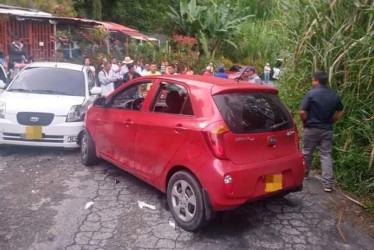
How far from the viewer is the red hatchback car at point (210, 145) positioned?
3750mm

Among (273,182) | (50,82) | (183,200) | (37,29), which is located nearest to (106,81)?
(50,82)

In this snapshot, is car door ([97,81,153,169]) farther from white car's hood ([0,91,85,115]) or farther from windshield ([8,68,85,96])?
windshield ([8,68,85,96])

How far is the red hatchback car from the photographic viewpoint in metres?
3.75

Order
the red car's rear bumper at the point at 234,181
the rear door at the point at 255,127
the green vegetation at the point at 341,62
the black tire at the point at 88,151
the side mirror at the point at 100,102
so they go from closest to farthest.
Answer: the red car's rear bumper at the point at 234,181 < the rear door at the point at 255,127 < the green vegetation at the point at 341,62 < the side mirror at the point at 100,102 < the black tire at the point at 88,151

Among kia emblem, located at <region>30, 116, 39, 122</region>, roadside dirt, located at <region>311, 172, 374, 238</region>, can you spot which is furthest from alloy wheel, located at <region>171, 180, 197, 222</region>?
kia emblem, located at <region>30, 116, 39, 122</region>

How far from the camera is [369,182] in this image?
5.23m

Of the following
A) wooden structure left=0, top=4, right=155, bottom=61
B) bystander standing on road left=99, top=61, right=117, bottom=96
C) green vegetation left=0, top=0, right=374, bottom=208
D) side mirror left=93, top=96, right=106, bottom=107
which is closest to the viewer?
green vegetation left=0, top=0, right=374, bottom=208

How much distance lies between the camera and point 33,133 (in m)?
6.26

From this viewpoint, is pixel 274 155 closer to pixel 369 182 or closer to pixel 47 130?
pixel 369 182

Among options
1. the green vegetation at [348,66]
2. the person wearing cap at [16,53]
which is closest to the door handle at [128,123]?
the green vegetation at [348,66]

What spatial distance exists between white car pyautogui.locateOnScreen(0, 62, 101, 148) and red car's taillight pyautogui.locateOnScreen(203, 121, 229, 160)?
3.46 meters

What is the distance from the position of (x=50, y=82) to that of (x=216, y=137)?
190 inches

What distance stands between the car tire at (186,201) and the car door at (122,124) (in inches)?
37.7

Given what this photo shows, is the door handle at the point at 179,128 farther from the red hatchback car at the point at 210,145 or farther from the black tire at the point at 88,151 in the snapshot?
the black tire at the point at 88,151
